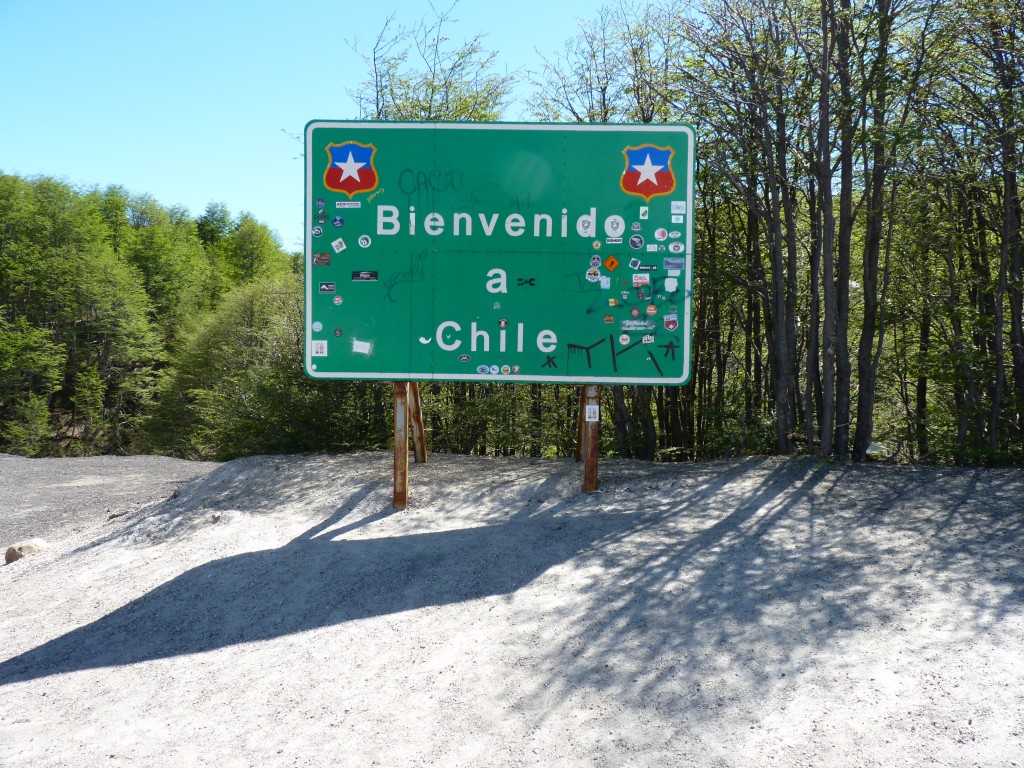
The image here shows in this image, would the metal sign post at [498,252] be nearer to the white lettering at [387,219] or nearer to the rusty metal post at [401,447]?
the white lettering at [387,219]

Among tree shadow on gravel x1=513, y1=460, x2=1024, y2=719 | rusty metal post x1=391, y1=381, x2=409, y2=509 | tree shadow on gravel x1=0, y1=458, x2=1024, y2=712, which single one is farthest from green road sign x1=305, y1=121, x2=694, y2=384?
tree shadow on gravel x1=513, y1=460, x2=1024, y2=719

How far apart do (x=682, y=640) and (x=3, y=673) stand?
3.96 metres

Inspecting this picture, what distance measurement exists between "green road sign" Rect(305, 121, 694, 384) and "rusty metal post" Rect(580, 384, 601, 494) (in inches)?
11.4

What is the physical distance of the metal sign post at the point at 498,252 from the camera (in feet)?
20.4

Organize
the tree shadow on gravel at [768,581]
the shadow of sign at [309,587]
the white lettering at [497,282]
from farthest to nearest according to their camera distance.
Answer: the white lettering at [497,282] → the shadow of sign at [309,587] → the tree shadow on gravel at [768,581]

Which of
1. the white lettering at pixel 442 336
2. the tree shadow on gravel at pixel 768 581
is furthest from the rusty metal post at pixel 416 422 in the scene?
the tree shadow on gravel at pixel 768 581

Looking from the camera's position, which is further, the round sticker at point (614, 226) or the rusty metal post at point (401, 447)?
the rusty metal post at point (401, 447)

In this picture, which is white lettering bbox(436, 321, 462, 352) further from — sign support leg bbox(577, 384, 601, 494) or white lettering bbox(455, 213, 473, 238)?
sign support leg bbox(577, 384, 601, 494)

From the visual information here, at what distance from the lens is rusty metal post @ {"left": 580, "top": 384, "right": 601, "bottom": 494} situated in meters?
6.61

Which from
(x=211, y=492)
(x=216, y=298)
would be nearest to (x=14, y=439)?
(x=216, y=298)

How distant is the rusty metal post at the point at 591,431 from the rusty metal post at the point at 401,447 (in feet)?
5.34

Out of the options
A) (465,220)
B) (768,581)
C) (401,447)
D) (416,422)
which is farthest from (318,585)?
(416,422)

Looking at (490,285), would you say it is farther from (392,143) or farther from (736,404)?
(736,404)

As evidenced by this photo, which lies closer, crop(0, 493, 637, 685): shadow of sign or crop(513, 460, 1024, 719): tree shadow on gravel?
crop(513, 460, 1024, 719): tree shadow on gravel
